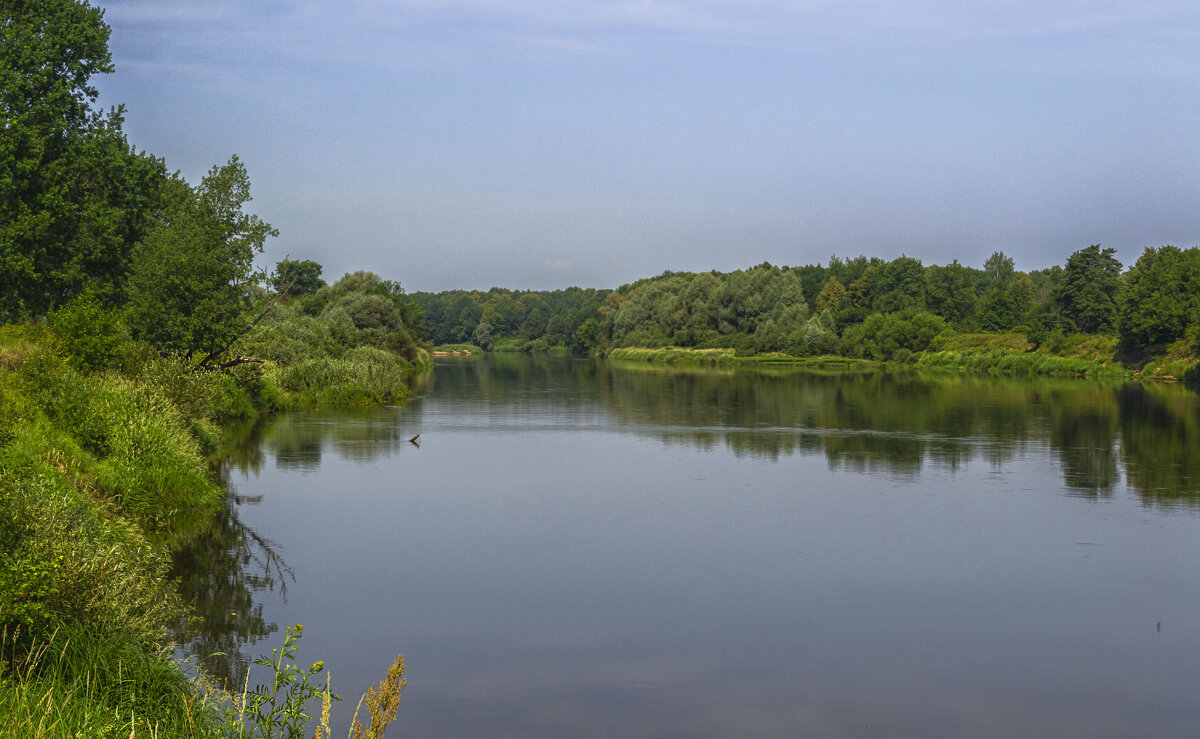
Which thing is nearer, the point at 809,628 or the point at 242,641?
the point at 242,641

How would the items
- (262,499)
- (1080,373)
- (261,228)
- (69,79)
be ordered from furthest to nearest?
(1080,373)
(261,228)
(69,79)
(262,499)

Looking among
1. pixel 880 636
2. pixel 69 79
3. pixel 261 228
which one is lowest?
pixel 880 636

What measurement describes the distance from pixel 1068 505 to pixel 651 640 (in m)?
11.9

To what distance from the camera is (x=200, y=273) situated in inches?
1086

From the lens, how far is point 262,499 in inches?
754

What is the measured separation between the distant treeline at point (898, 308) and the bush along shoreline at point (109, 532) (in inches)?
2381

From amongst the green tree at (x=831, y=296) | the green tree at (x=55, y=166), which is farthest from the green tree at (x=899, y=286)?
the green tree at (x=55, y=166)

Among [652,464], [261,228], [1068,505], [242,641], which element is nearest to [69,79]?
[261,228]

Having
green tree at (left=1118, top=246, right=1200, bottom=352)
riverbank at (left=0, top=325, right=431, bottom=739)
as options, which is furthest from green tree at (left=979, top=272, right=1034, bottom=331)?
riverbank at (left=0, top=325, right=431, bottom=739)

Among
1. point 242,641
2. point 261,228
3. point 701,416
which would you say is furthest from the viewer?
point 701,416

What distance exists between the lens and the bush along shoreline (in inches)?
255

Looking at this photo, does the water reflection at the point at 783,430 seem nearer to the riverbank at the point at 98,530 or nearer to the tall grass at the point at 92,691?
the riverbank at the point at 98,530

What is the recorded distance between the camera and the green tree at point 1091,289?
251 feet

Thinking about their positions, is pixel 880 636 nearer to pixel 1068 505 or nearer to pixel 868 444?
pixel 1068 505
